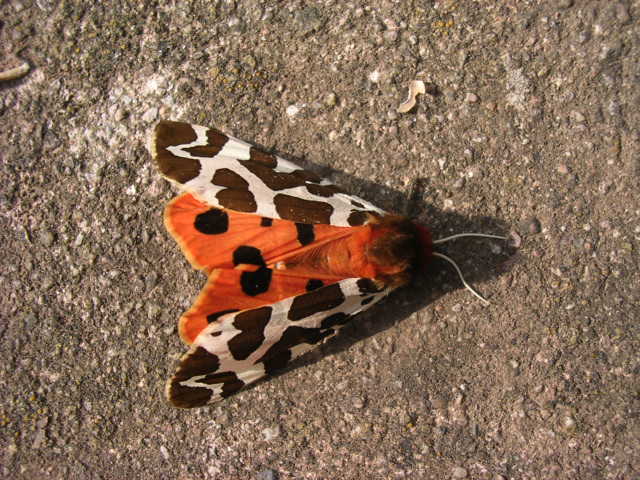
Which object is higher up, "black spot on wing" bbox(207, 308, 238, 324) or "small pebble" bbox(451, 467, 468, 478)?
"black spot on wing" bbox(207, 308, 238, 324)

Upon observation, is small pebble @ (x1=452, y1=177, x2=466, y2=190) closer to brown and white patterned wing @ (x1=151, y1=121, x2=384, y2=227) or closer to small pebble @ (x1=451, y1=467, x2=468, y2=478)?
brown and white patterned wing @ (x1=151, y1=121, x2=384, y2=227)

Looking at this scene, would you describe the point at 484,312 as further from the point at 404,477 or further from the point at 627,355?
the point at 404,477

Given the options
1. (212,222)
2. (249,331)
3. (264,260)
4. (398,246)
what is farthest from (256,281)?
(398,246)

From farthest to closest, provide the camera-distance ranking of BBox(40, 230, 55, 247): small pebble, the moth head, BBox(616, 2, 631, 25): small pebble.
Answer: BBox(40, 230, 55, 247): small pebble, BBox(616, 2, 631, 25): small pebble, the moth head

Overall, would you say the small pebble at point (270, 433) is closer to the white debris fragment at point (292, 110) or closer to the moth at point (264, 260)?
the moth at point (264, 260)

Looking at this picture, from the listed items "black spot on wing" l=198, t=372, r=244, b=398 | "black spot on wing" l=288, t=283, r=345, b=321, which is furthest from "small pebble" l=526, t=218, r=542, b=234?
"black spot on wing" l=198, t=372, r=244, b=398

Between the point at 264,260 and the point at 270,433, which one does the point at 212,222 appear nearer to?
the point at 264,260

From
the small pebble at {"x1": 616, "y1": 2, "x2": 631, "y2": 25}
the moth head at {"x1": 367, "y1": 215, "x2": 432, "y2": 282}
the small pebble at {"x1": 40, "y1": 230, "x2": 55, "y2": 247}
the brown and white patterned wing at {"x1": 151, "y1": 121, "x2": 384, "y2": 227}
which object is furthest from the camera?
the small pebble at {"x1": 40, "y1": 230, "x2": 55, "y2": 247}

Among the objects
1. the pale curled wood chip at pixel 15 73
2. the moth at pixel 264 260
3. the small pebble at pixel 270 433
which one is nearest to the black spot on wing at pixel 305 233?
the moth at pixel 264 260
